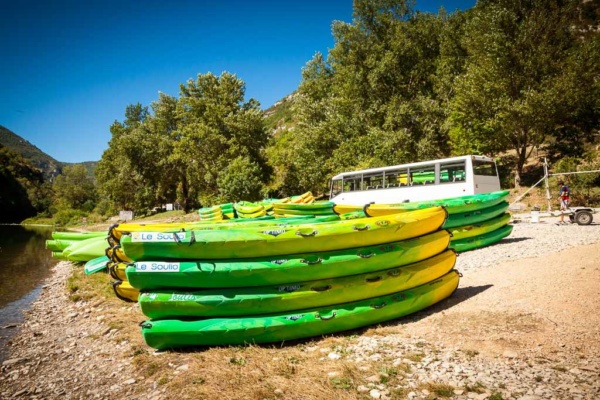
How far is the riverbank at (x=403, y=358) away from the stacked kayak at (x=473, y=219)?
2863 millimetres

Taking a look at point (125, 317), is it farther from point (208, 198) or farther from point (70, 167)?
point (70, 167)

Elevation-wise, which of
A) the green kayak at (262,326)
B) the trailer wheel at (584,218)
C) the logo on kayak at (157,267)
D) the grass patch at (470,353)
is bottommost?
the trailer wheel at (584,218)

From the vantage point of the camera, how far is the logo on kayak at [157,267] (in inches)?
169

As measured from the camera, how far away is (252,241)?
438 cm

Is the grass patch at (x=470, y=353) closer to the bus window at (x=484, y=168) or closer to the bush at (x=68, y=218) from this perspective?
the bus window at (x=484, y=168)

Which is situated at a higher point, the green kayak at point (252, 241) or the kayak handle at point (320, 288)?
the green kayak at point (252, 241)

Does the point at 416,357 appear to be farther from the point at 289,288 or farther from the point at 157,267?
the point at 157,267

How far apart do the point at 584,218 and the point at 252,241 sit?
627 inches

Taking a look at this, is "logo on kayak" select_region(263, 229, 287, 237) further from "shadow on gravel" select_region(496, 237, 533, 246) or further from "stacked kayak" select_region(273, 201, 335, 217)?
"stacked kayak" select_region(273, 201, 335, 217)

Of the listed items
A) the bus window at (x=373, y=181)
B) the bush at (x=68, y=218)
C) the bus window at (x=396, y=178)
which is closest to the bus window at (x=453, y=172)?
the bus window at (x=396, y=178)

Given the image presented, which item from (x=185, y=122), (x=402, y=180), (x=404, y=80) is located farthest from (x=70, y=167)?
(x=402, y=180)

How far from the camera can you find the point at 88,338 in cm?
645

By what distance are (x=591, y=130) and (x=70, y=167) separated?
150480mm

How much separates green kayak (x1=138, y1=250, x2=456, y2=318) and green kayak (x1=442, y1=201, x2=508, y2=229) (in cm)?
579
